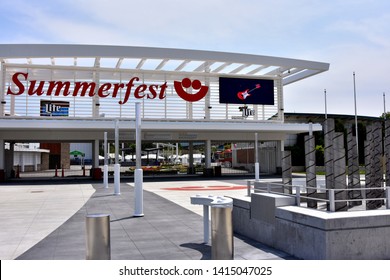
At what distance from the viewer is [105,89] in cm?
3250

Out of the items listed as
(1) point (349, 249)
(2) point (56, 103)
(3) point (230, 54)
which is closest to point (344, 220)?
(1) point (349, 249)

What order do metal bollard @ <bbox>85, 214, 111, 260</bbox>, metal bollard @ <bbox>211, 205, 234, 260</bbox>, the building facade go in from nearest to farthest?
metal bollard @ <bbox>85, 214, 111, 260</bbox>, metal bollard @ <bbox>211, 205, 234, 260</bbox>, the building facade

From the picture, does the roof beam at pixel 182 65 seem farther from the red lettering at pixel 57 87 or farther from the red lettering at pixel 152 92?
the red lettering at pixel 57 87

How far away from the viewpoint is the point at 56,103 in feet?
103

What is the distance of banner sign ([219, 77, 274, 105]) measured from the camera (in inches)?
1387

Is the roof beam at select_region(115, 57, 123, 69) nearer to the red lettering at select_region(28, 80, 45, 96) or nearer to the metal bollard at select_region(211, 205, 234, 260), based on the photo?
the red lettering at select_region(28, 80, 45, 96)

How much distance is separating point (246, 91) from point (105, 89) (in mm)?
11642

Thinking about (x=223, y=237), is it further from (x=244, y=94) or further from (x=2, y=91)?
(x=244, y=94)

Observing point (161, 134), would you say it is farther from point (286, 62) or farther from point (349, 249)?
point (349, 249)

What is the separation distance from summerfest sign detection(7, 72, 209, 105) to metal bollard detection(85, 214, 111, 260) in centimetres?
2634

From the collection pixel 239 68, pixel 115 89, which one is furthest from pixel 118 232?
pixel 239 68

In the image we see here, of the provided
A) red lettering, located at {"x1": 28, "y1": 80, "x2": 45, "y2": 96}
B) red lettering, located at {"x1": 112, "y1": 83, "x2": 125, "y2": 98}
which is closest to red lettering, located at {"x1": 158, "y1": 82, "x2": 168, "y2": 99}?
red lettering, located at {"x1": 112, "y1": 83, "x2": 125, "y2": 98}
